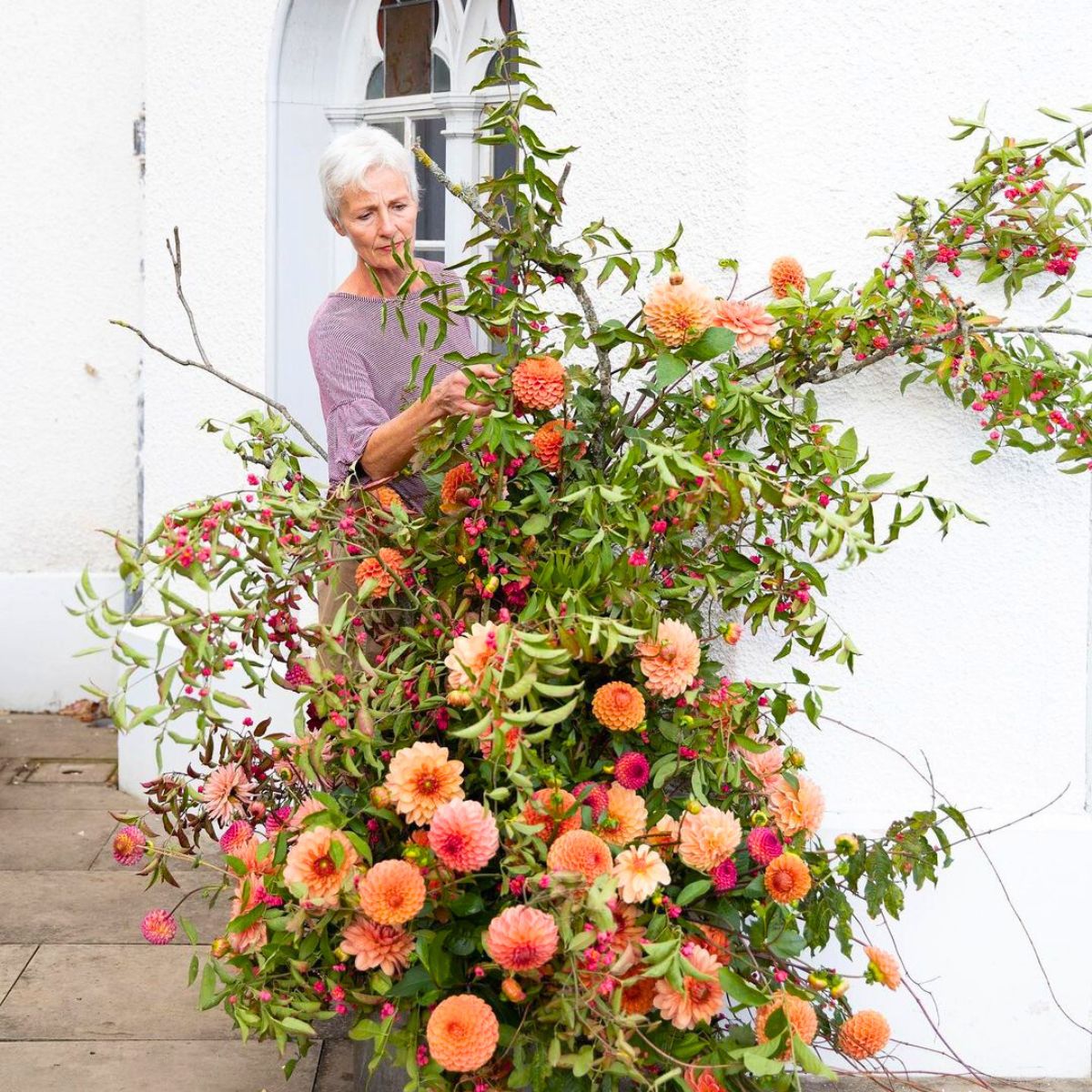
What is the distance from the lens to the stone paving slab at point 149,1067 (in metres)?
3.22

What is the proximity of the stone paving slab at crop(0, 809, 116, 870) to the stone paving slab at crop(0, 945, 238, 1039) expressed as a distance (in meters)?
0.80

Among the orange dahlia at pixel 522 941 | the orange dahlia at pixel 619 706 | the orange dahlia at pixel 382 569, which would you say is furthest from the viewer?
the orange dahlia at pixel 382 569

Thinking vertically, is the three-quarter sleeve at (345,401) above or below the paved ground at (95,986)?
above

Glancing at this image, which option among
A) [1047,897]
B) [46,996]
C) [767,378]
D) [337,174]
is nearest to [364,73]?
Result: [337,174]

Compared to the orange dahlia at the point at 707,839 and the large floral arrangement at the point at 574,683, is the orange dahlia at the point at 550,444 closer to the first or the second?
the large floral arrangement at the point at 574,683

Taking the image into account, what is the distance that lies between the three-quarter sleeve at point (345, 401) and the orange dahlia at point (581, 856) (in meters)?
1.11

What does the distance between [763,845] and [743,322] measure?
0.94 meters

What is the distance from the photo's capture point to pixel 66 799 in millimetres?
5547

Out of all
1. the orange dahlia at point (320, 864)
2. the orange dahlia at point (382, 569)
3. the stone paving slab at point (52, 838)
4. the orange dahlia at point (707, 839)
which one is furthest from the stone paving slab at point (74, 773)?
the orange dahlia at point (707, 839)

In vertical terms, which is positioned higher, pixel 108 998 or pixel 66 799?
pixel 108 998

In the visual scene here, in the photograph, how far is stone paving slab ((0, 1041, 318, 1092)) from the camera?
3.22 meters

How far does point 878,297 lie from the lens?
2943 mm

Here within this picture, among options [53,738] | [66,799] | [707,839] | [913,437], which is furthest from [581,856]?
[53,738]

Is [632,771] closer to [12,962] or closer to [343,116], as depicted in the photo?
[12,962]
